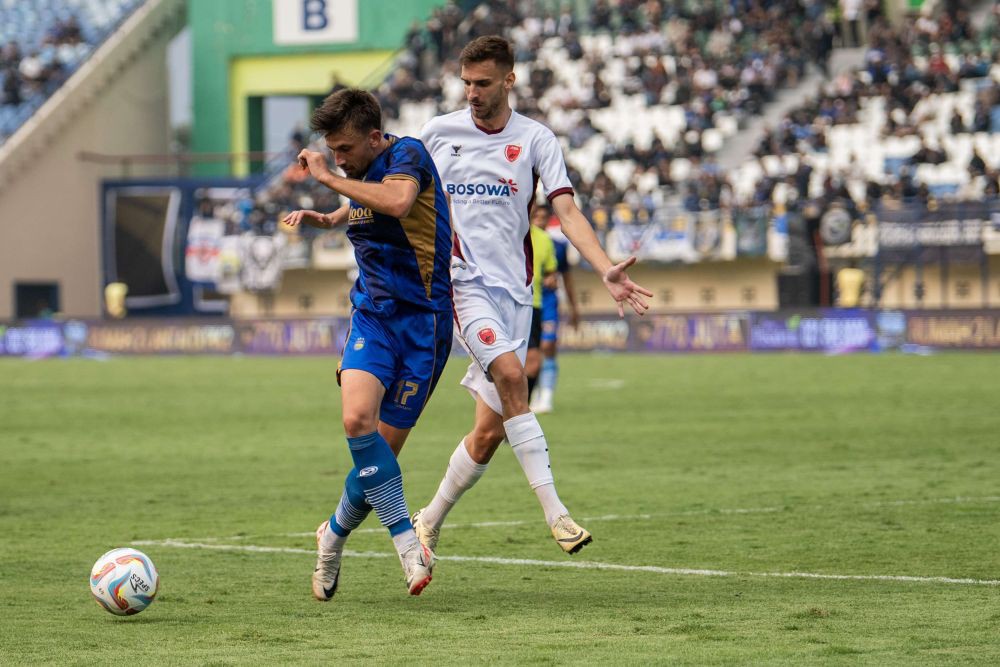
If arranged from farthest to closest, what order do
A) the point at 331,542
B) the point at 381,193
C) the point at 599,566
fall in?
the point at 599,566 → the point at 331,542 → the point at 381,193

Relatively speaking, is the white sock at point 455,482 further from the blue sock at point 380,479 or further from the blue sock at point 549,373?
the blue sock at point 549,373

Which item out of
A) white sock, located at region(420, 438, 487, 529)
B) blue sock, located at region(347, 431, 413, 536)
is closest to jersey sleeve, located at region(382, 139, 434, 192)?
blue sock, located at region(347, 431, 413, 536)

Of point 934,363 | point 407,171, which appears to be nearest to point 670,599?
point 407,171

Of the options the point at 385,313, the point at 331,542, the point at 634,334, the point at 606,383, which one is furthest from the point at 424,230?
the point at 634,334

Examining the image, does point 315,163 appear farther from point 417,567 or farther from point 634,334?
point 634,334

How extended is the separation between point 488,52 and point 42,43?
47.4 m

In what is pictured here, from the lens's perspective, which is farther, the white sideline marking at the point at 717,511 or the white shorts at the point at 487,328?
the white sideline marking at the point at 717,511

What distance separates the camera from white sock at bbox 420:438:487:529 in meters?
7.95

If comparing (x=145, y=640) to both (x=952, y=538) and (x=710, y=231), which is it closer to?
(x=952, y=538)

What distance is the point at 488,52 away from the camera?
7.71m

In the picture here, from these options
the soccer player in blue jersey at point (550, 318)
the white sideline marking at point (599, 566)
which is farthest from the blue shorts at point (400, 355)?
the soccer player in blue jersey at point (550, 318)

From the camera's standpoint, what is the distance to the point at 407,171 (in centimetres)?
712

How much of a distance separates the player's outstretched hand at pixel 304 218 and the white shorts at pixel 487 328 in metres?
0.76

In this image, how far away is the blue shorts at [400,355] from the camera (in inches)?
282
